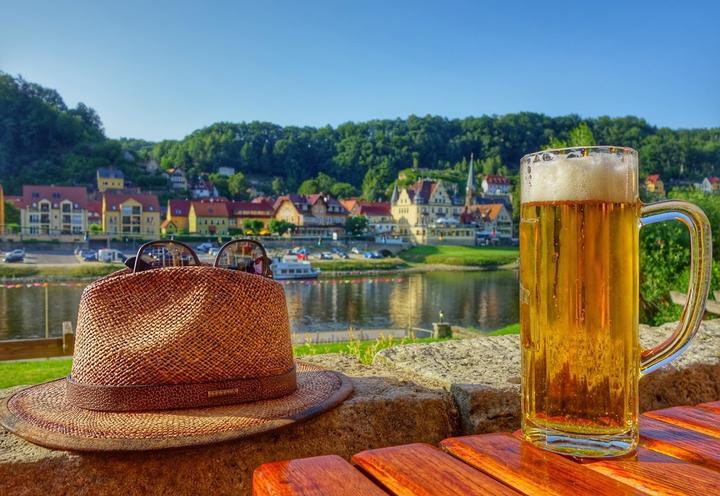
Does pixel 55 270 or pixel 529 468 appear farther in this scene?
pixel 55 270

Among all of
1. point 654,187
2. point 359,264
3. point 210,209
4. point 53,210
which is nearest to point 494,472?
point 654,187

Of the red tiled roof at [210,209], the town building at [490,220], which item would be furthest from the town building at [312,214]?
the town building at [490,220]

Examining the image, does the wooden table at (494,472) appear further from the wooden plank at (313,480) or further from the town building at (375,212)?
the town building at (375,212)

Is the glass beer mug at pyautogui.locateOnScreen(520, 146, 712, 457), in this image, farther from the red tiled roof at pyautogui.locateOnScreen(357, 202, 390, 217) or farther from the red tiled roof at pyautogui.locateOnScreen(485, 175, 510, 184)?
the red tiled roof at pyautogui.locateOnScreen(485, 175, 510, 184)

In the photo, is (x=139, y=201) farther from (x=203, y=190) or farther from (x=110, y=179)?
(x=203, y=190)

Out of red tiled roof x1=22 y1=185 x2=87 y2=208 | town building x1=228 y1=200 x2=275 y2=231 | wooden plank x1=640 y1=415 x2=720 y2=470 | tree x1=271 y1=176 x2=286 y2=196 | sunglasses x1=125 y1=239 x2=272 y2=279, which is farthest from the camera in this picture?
tree x1=271 y1=176 x2=286 y2=196

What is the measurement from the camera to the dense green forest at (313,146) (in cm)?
8400

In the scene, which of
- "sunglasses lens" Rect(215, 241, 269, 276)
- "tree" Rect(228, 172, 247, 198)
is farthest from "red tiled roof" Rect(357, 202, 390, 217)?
"sunglasses lens" Rect(215, 241, 269, 276)

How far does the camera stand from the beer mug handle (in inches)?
33.7

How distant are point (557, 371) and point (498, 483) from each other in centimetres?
22

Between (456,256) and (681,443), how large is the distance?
55388 mm

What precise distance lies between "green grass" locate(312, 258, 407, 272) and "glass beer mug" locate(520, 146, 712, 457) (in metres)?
44.6

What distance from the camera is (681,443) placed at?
84cm

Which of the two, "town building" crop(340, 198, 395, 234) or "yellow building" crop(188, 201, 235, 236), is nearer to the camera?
"yellow building" crop(188, 201, 235, 236)
